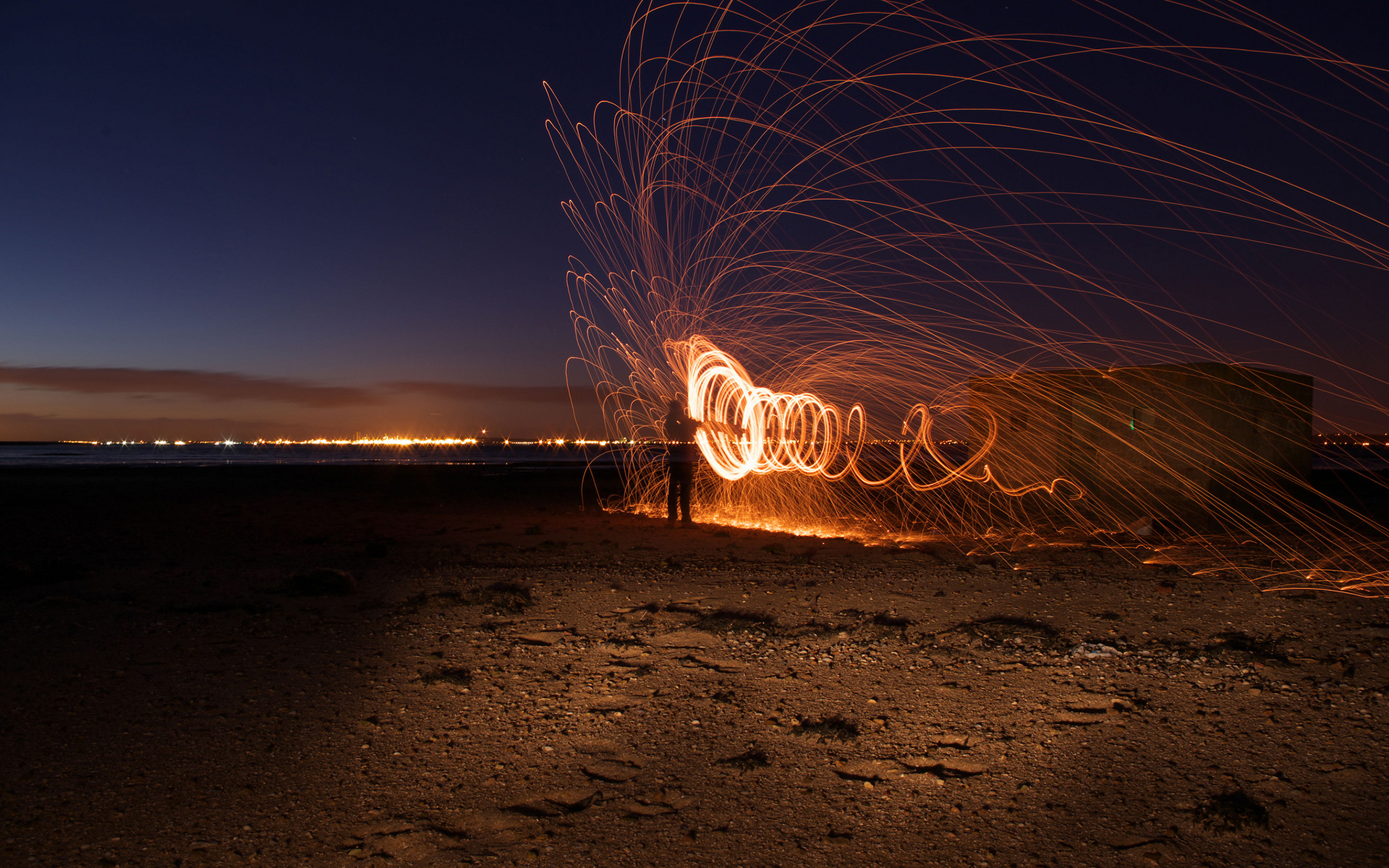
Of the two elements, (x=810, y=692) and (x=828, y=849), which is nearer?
(x=828, y=849)

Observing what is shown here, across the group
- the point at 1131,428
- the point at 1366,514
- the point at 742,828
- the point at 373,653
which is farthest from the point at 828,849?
the point at 1366,514

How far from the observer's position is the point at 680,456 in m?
12.1

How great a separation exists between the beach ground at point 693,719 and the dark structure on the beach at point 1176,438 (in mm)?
4040

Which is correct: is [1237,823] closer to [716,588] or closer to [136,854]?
[136,854]

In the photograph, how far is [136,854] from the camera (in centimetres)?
271

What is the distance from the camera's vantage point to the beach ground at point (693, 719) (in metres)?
2.80

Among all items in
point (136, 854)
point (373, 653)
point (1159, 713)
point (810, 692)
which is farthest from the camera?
point (373, 653)

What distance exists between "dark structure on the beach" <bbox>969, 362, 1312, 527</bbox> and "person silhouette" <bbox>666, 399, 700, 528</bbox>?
5.59m

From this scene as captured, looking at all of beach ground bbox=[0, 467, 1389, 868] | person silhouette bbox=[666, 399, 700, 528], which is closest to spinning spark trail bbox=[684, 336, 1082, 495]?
person silhouette bbox=[666, 399, 700, 528]

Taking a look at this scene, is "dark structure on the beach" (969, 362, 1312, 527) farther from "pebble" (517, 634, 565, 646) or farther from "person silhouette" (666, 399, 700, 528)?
"pebble" (517, 634, 565, 646)

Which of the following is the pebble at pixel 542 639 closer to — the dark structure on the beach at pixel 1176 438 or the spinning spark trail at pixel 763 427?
the spinning spark trail at pixel 763 427

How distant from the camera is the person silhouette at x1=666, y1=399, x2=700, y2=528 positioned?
39.0ft

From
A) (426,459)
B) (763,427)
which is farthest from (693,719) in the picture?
(426,459)

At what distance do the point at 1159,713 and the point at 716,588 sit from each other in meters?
3.84
